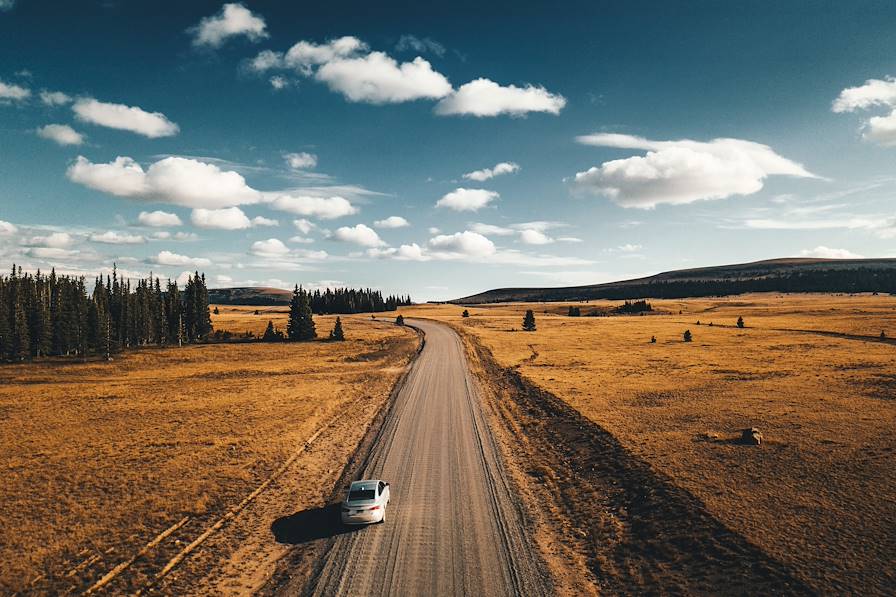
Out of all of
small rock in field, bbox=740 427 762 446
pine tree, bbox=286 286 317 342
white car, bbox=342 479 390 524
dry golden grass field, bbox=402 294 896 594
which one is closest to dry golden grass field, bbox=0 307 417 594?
white car, bbox=342 479 390 524

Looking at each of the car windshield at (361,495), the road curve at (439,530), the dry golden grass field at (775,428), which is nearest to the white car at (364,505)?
the car windshield at (361,495)

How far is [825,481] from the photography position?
2039 cm

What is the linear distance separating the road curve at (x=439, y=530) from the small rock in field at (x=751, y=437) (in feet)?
46.2

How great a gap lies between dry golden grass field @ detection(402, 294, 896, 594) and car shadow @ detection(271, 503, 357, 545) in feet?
49.7

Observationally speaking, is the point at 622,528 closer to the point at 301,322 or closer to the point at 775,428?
the point at 775,428

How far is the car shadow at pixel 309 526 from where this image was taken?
58.4 ft

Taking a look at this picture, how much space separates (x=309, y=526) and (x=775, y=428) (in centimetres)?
2764

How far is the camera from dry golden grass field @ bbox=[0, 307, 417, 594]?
17281mm

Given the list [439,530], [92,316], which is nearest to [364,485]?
[439,530]

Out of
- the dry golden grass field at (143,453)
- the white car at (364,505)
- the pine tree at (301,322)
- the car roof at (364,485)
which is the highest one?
the pine tree at (301,322)

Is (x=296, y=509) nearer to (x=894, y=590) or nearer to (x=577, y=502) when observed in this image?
(x=577, y=502)

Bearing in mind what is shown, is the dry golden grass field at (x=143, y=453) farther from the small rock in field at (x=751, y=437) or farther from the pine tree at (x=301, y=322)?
the pine tree at (x=301, y=322)

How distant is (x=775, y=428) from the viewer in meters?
28.2

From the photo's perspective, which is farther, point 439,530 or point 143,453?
point 143,453
